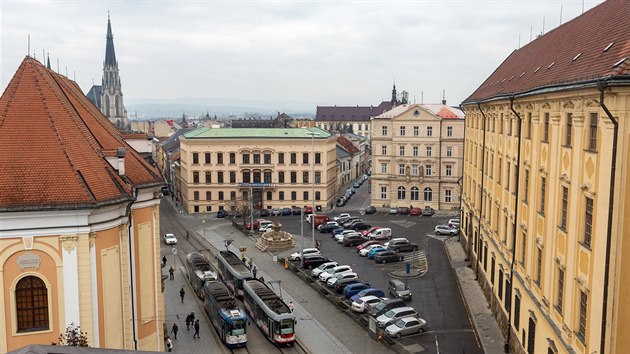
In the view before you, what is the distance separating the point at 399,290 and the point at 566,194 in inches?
818

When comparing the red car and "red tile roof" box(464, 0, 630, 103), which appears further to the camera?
the red car

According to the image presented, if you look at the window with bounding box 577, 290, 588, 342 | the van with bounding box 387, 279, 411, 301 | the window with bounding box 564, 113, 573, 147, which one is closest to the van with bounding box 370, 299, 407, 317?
the van with bounding box 387, 279, 411, 301

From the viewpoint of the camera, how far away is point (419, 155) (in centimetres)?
7744

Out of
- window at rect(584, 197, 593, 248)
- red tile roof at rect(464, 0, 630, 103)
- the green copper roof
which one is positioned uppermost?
red tile roof at rect(464, 0, 630, 103)

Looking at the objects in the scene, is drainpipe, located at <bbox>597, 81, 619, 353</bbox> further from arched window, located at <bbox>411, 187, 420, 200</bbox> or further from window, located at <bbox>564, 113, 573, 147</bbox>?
arched window, located at <bbox>411, 187, 420, 200</bbox>

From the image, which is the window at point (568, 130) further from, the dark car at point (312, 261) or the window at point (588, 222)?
the dark car at point (312, 261)

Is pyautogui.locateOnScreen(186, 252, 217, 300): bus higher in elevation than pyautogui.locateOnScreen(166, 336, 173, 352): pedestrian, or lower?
higher

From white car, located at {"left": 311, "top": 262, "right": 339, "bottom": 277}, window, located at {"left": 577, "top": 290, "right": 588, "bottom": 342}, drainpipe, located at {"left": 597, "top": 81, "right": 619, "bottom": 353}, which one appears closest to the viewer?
drainpipe, located at {"left": 597, "top": 81, "right": 619, "bottom": 353}

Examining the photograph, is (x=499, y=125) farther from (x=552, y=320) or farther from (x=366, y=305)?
(x=552, y=320)

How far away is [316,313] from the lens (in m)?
39.3

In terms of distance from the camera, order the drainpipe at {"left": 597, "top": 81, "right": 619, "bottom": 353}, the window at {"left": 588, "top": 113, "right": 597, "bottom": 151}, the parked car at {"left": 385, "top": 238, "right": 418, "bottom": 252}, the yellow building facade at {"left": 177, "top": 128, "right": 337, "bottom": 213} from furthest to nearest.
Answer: the yellow building facade at {"left": 177, "top": 128, "right": 337, "bottom": 213} < the parked car at {"left": 385, "top": 238, "right": 418, "bottom": 252} < the window at {"left": 588, "top": 113, "right": 597, "bottom": 151} < the drainpipe at {"left": 597, "top": 81, "right": 619, "bottom": 353}

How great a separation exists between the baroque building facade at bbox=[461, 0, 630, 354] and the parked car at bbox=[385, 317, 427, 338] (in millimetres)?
4969

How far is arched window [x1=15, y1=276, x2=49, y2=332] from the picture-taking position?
22.3 meters

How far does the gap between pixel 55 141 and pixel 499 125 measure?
27.8m
